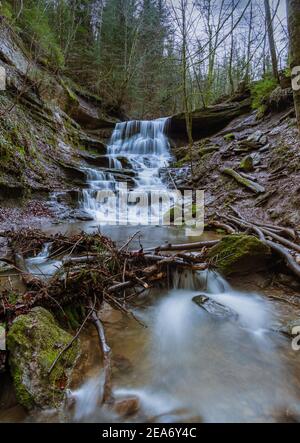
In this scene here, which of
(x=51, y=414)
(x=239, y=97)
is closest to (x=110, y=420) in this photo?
(x=51, y=414)

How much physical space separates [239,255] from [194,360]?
1.68 m

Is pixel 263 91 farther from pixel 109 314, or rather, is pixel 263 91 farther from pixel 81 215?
pixel 109 314

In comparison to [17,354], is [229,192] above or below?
above

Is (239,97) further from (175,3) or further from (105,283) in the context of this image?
(105,283)

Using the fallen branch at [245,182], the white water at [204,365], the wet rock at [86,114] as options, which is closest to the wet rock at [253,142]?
the fallen branch at [245,182]

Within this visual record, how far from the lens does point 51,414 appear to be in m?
1.68

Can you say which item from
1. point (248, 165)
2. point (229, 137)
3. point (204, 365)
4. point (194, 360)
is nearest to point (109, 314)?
point (194, 360)

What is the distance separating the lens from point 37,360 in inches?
70.5

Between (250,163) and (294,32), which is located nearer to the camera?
(294,32)

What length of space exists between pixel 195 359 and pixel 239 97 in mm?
16734

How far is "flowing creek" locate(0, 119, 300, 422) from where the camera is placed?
1819mm

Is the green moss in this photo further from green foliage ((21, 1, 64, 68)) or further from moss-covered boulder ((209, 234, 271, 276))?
moss-covered boulder ((209, 234, 271, 276))

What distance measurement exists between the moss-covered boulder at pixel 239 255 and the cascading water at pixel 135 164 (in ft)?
17.3

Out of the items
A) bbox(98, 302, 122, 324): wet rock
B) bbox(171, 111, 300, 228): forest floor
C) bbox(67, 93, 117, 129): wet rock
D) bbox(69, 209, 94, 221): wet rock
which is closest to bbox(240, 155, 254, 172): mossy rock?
bbox(171, 111, 300, 228): forest floor
